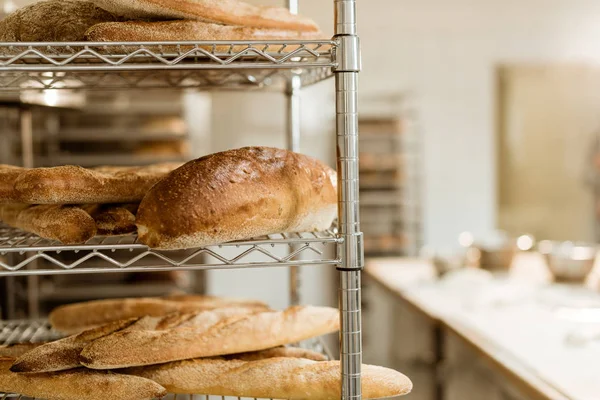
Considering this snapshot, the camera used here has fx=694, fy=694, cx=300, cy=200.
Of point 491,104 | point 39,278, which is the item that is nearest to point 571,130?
point 491,104

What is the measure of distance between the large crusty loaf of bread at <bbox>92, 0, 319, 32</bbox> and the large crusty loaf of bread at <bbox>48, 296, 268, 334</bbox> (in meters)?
0.64

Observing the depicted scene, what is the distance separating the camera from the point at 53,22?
3.95 feet

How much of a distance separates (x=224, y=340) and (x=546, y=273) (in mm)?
2306

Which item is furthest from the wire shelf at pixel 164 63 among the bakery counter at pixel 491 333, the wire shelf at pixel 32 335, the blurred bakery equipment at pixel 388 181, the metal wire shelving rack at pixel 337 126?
the blurred bakery equipment at pixel 388 181

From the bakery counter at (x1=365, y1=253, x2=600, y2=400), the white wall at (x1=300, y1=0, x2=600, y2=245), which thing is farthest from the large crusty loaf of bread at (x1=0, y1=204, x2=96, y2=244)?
the white wall at (x1=300, y1=0, x2=600, y2=245)

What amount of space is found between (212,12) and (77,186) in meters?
0.37

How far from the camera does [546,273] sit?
3188 millimetres

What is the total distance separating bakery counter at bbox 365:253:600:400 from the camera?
1794 mm

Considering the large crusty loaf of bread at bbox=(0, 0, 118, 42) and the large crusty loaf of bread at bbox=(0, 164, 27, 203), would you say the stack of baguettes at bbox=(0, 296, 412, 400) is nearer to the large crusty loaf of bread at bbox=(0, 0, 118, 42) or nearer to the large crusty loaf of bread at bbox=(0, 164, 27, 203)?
the large crusty loaf of bread at bbox=(0, 164, 27, 203)

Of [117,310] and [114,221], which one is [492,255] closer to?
[117,310]

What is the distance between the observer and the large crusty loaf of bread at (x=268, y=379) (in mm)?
1185

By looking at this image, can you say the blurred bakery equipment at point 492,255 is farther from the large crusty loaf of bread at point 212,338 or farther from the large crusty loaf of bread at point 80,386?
the large crusty loaf of bread at point 80,386

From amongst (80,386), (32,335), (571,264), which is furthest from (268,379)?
(571,264)

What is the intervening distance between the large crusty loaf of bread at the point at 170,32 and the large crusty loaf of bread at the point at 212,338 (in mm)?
503
